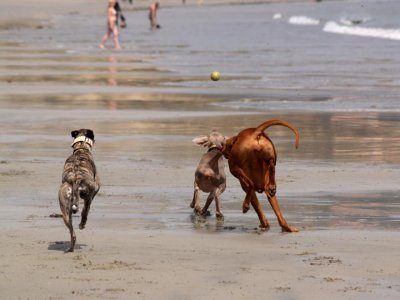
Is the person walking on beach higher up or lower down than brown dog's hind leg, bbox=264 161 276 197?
lower down

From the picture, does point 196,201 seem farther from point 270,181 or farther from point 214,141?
point 270,181

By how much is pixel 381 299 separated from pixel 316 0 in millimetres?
100768

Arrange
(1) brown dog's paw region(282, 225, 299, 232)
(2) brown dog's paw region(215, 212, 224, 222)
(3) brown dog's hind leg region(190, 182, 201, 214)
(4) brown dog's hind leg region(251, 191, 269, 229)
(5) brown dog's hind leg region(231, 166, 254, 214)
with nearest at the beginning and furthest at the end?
1. (1) brown dog's paw region(282, 225, 299, 232)
2. (4) brown dog's hind leg region(251, 191, 269, 229)
3. (5) brown dog's hind leg region(231, 166, 254, 214)
4. (2) brown dog's paw region(215, 212, 224, 222)
5. (3) brown dog's hind leg region(190, 182, 201, 214)

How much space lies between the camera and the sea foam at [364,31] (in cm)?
5019

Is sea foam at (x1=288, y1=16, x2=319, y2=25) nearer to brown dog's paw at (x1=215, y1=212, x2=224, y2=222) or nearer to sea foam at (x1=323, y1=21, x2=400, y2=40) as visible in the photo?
sea foam at (x1=323, y1=21, x2=400, y2=40)

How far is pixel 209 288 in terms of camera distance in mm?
8828

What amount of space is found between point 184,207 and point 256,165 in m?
1.40

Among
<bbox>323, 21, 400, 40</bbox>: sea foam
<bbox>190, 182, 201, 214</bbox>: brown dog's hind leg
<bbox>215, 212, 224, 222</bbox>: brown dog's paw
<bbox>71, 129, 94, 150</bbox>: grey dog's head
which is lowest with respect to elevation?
<bbox>323, 21, 400, 40</bbox>: sea foam

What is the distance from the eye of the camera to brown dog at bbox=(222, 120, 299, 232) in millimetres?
11164

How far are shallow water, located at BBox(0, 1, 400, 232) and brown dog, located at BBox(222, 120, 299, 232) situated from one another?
300 mm

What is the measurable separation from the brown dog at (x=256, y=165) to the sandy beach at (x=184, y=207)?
0.21 meters

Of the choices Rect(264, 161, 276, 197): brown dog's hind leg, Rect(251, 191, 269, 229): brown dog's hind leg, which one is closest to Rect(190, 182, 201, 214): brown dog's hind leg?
Rect(251, 191, 269, 229): brown dog's hind leg

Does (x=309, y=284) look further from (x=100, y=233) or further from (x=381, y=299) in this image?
(x=100, y=233)

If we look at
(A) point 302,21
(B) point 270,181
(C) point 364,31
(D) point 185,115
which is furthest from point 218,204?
(A) point 302,21
